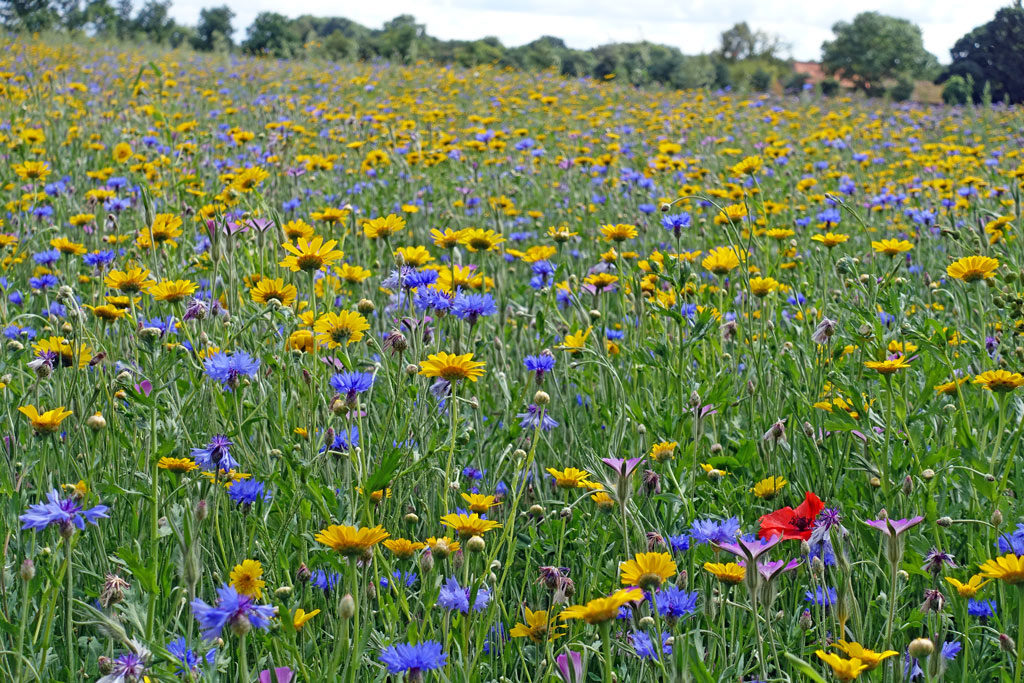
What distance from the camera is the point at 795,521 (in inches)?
53.5

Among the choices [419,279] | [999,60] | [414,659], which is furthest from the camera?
[999,60]

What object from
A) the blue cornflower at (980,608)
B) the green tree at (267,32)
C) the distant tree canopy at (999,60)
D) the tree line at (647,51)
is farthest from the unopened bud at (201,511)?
the green tree at (267,32)

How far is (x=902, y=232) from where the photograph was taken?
16.7 ft

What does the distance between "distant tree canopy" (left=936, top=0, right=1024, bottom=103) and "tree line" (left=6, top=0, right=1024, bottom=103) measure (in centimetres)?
2

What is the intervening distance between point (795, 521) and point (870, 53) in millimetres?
23305

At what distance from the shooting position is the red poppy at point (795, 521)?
129 centimetres

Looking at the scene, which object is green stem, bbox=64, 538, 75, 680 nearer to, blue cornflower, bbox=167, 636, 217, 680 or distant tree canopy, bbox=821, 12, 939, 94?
blue cornflower, bbox=167, 636, 217, 680

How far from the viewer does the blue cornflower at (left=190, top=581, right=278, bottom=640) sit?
1.07 meters

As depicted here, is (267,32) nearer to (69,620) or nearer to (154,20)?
(154,20)

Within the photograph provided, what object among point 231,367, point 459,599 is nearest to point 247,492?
point 231,367

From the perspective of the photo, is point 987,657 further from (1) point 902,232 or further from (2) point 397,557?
(1) point 902,232

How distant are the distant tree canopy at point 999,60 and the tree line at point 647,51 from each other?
22mm

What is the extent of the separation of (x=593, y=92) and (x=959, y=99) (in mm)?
7730

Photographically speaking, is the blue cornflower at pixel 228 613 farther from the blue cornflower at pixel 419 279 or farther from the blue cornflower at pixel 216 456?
the blue cornflower at pixel 419 279
